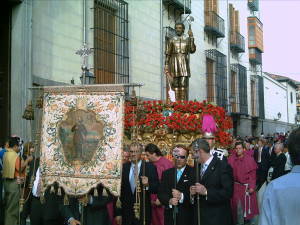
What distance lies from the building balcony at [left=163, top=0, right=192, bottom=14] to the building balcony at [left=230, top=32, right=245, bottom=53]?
25.8ft

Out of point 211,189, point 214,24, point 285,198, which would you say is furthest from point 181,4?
point 285,198

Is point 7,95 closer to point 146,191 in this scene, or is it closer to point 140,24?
point 146,191

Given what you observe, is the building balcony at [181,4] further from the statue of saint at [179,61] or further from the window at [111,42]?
the statue of saint at [179,61]

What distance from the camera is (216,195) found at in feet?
16.0

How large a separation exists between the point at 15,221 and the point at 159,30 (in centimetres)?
1085

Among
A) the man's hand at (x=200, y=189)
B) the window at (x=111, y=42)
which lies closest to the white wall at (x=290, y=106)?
Answer: the window at (x=111, y=42)

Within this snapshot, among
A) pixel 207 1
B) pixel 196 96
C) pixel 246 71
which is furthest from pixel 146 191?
pixel 246 71

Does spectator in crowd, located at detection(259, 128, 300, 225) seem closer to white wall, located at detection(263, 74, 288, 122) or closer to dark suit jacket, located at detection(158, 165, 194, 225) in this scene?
dark suit jacket, located at detection(158, 165, 194, 225)

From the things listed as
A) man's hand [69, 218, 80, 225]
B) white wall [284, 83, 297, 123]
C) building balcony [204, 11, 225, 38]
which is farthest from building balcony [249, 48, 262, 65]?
man's hand [69, 218, 80, 225]

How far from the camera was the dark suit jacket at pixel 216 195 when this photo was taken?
491cm

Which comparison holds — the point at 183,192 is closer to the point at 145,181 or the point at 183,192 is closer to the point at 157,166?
the point at 145,181

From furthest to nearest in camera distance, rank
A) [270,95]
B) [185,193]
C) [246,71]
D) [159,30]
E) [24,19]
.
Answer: [270,95], [246,71], [159,30], [24,19], [185,193]

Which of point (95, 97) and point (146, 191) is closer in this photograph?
point (95, 97)

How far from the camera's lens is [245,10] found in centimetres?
3094
